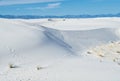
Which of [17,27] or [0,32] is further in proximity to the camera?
[17,27]

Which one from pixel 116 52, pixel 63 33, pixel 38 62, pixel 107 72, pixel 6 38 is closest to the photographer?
pixel 107 72

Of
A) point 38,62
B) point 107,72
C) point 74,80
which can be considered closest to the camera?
point 74,80

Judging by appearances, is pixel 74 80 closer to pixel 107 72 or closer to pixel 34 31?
pixel 107 72

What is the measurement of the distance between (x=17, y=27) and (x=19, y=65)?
4.10 metres

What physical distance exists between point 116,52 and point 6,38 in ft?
15.4

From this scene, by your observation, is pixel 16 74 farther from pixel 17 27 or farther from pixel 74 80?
pixel 17 27

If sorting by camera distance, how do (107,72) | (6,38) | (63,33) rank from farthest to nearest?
1. (63,33)
2. (6,38)
3. (107,72)

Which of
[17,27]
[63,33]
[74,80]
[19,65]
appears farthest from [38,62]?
[63,33]

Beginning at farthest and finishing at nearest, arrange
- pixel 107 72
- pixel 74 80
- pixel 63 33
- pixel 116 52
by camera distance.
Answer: pixel 63 33 → pixel 116 52 → pixel 107 72 → pixel 74 80

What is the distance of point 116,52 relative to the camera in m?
16.0

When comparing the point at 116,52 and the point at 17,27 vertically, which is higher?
the point at 17,27

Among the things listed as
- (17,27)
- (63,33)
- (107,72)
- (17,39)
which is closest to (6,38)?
(17,39)

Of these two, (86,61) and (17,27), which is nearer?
(86,61)

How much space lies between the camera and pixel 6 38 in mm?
14438
